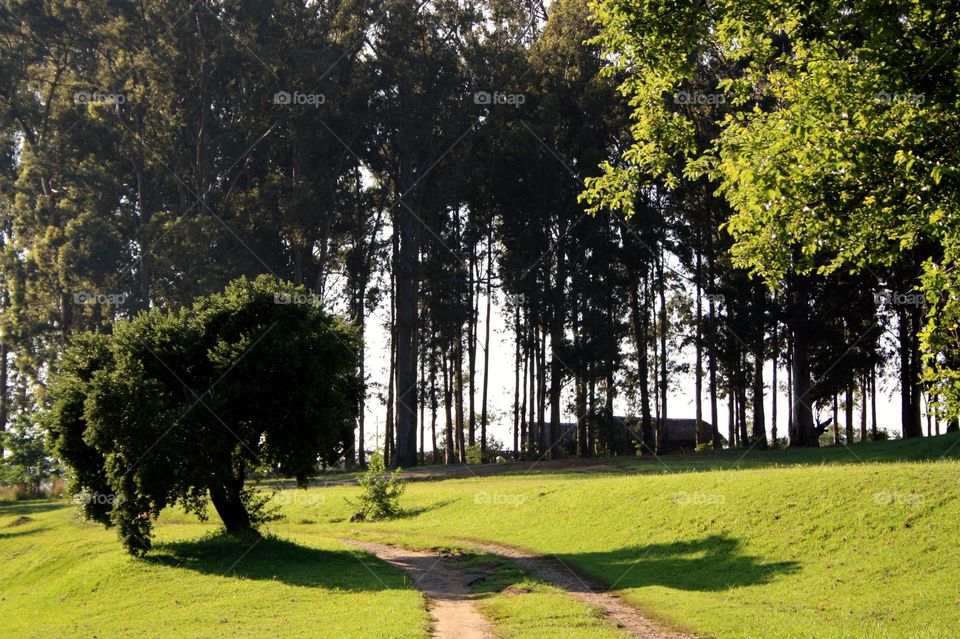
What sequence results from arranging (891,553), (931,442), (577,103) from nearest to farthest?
(891,553)
(931,442)
(577,103)

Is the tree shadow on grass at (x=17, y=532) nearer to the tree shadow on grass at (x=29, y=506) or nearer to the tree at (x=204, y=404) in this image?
the tree shadow on grass at (x=29, y=506)

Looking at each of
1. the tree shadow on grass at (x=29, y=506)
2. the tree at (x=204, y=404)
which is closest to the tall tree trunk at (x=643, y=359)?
the tree at (x=204, y=404)

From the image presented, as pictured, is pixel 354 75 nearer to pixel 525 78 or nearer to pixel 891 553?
pixel 525 78

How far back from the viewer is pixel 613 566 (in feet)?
74.3

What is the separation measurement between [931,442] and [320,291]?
122ft

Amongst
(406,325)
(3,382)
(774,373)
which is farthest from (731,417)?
(3,382)

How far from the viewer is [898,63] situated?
43.1 ft

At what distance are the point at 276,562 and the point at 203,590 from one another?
3.34m

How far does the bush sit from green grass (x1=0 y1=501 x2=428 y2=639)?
435 centimetres

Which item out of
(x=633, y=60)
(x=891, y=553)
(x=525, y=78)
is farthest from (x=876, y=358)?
(x=633, y=60)

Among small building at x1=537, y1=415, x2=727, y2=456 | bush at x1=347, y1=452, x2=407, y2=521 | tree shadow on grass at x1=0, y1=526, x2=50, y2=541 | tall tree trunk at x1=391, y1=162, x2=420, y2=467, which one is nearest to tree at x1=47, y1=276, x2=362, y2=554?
bush at x1=347, y1=452, x2=407, y2=521

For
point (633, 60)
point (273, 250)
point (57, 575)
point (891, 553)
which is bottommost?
point (57, 575)

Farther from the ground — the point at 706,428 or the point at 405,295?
the point at 405,295

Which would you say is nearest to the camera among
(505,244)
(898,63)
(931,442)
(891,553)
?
(898,63)
